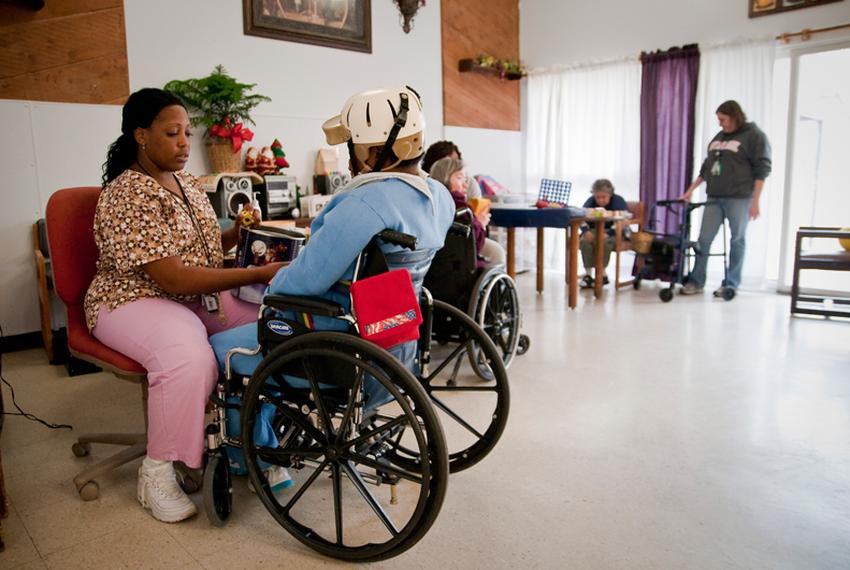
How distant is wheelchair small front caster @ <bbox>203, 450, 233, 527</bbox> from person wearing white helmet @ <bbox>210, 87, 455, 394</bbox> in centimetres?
28

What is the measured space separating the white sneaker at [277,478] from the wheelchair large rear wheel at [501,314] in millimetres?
1108

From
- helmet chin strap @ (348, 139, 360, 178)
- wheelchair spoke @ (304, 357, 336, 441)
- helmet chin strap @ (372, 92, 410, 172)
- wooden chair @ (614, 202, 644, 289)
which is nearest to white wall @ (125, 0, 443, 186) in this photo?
wooden chair @ (614, 202, 644, 289)

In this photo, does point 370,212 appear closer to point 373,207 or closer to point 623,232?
point 373,207

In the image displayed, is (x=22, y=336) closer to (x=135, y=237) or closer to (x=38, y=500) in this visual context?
(x=38, y=500)

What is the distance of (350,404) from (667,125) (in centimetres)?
482

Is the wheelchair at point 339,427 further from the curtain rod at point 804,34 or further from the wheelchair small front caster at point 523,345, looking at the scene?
the curtain rod at point 804,34

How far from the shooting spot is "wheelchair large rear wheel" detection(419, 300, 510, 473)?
1.89 m

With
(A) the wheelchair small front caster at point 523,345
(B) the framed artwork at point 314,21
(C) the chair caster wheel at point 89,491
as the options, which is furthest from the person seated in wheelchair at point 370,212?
(B) the framed artwork at point 314,21

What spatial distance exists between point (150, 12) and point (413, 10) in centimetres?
222

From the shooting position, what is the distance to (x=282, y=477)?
2.01 m

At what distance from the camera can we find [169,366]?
1.72m

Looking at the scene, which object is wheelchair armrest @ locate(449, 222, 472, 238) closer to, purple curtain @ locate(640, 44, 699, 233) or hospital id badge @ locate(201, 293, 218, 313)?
hospital id badge @ locate(201, 293, 218, 313)

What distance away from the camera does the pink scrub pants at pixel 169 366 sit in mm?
1729

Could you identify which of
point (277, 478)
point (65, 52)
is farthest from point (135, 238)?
point (65, 52)
